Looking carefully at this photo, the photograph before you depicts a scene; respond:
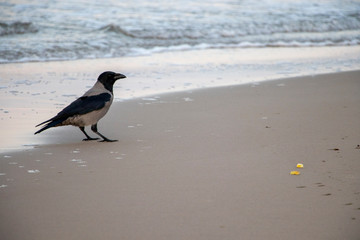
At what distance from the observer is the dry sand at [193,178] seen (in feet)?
10.6

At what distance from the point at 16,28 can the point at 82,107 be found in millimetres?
9764

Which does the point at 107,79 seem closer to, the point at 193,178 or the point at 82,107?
the point at 82,107

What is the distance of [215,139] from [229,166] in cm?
104

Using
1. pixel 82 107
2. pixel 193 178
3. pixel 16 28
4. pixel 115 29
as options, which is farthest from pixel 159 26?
pixel 193 178

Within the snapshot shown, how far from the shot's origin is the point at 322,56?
13.3m

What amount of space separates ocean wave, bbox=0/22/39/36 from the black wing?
9259mm

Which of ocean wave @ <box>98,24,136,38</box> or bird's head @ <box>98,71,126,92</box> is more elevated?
bird's head @ <box>98,71,126,92</box>

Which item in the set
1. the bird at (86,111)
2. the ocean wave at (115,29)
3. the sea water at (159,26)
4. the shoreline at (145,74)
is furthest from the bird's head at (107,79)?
the ocean wave at (115,29)

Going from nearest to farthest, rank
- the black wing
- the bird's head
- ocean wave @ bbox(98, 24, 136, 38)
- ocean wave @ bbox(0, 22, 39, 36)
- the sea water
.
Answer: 1. the black wing
2. the bird's head
3. the sea water
4. ocean wave @ bbox(0, 22, 39, 36)
5. ocean wave @ bbox(98, 24, 136, 38)

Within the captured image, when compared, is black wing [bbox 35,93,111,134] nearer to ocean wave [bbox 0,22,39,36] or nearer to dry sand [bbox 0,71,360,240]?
dry sand [bbox 0,71,360,240]

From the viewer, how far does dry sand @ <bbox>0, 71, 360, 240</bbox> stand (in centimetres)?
322

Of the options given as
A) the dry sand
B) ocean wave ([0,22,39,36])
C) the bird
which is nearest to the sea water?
ocean wave ([0,22,39,36])

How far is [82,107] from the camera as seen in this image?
5.75 meters

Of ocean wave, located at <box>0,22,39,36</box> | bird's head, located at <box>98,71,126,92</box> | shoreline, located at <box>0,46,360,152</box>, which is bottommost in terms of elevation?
shoreline, located at <box>0,46,360,152</box>
